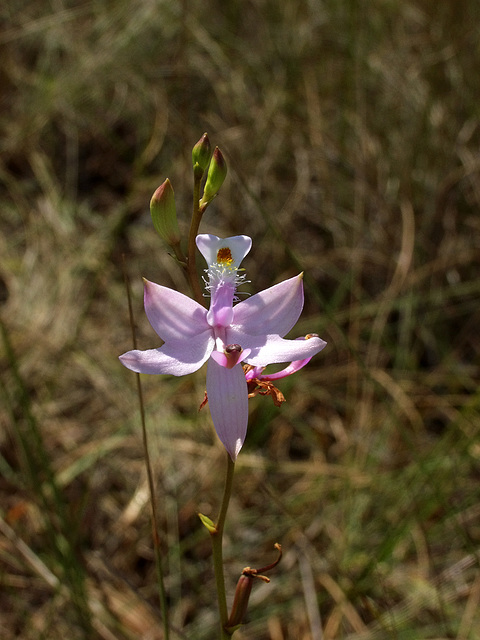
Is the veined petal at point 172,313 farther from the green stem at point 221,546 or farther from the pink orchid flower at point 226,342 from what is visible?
the green stem at point 221,546

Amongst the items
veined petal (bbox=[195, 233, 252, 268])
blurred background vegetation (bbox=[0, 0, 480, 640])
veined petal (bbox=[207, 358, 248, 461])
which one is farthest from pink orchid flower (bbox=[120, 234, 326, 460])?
blurred background vegetation (bbox=[0, 0, 480, 640])

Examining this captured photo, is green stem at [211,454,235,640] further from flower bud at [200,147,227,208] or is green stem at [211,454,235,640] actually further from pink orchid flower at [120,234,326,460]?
flower bud at [200,147,227,208]

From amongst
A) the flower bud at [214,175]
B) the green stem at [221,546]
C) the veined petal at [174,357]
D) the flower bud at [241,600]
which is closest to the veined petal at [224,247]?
the flower bud at [214,175]

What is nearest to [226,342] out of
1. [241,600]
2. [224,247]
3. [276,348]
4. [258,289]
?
[276,348]

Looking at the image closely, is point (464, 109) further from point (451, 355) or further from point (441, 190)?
point (451, 355)

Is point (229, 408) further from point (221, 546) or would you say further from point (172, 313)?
point (221, 546)
